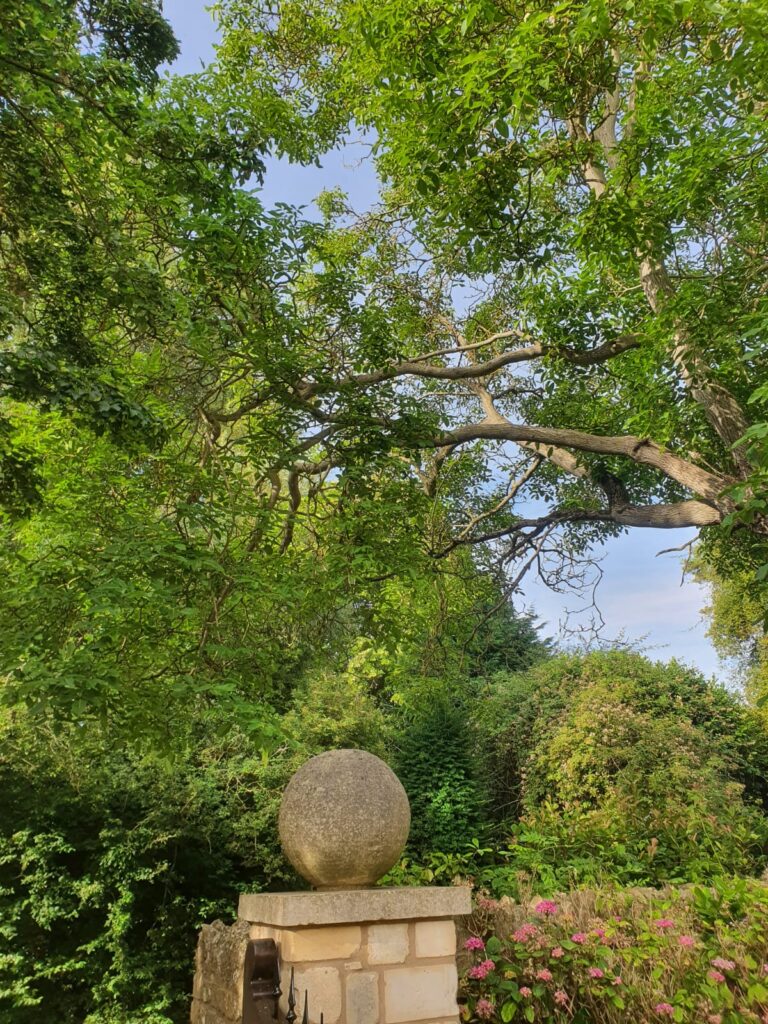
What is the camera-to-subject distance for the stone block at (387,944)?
2.87m

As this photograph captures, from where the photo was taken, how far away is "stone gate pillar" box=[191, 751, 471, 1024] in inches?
108

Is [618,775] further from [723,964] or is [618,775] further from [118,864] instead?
[118,864]

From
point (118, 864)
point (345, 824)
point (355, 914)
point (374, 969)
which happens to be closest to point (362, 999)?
point (374, 969)

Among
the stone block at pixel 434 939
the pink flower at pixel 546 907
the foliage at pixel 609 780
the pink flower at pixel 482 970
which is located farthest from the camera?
the foliage at pixel 609 780

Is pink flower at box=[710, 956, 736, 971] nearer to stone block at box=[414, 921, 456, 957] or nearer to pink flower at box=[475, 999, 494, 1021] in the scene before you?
pink flower at box=[475, 999, 494, 1021]

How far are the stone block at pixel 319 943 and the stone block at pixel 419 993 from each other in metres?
0.23

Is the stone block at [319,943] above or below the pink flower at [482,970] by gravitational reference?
above

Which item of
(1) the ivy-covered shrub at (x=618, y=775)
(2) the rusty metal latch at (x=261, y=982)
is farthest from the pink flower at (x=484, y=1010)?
(1) the ivy-covered shrub at (x=618, y=775)

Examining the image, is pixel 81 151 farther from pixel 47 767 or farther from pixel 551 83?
pixel 47 767

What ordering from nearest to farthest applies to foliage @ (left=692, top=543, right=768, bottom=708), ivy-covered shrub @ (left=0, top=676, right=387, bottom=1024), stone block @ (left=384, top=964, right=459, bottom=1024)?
stone block @ (left=384, top=964, right=459, bottom=1024), ivy-covered shrub @ (left=0, top=676, right=387, bottom=1024), foliage @ (left=692, top=543, right=768, bottom=708)

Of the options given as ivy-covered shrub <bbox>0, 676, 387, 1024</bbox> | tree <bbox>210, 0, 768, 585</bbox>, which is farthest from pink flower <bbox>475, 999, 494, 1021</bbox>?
tree <bbox>210, 0, 768, 585</bbox>

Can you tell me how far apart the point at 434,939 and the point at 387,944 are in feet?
0.84

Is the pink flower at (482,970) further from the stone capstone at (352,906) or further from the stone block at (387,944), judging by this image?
Answer: the stone block at (387,944)

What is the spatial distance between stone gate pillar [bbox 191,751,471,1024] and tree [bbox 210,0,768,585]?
2.29m
